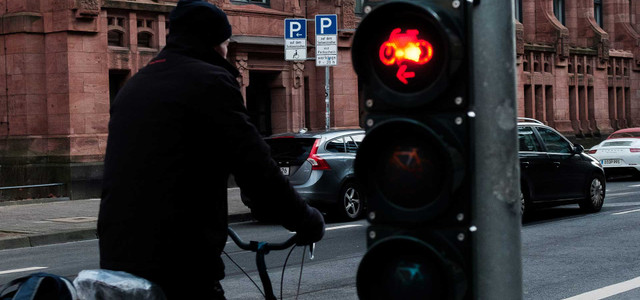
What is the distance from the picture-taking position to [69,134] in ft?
68.0

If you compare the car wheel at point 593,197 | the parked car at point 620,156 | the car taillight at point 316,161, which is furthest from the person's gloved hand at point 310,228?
the parked car at point 620,156

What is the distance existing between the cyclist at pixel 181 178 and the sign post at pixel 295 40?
17119 millimetres

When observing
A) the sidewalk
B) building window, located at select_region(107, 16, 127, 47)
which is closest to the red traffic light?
the sidewalk

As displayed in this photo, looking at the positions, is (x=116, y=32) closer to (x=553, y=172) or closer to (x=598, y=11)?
(x=553, y=172)

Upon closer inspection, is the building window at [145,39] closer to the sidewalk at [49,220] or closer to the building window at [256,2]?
the building window at [256,2]

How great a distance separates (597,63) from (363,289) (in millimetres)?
39898

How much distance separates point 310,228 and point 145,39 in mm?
19853

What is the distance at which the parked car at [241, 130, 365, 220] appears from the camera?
16172 mm

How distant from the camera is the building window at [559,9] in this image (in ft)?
132

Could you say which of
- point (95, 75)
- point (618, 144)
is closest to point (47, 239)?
point (95, 75)

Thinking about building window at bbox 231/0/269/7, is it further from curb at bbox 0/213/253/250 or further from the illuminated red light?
the illuminated red light

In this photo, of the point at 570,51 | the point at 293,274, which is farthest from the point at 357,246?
the point at 570,51

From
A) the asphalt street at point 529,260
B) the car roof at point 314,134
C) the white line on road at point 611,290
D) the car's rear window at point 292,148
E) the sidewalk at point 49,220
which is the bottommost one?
the white line on road at point 611,290

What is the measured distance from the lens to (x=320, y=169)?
1623cm
